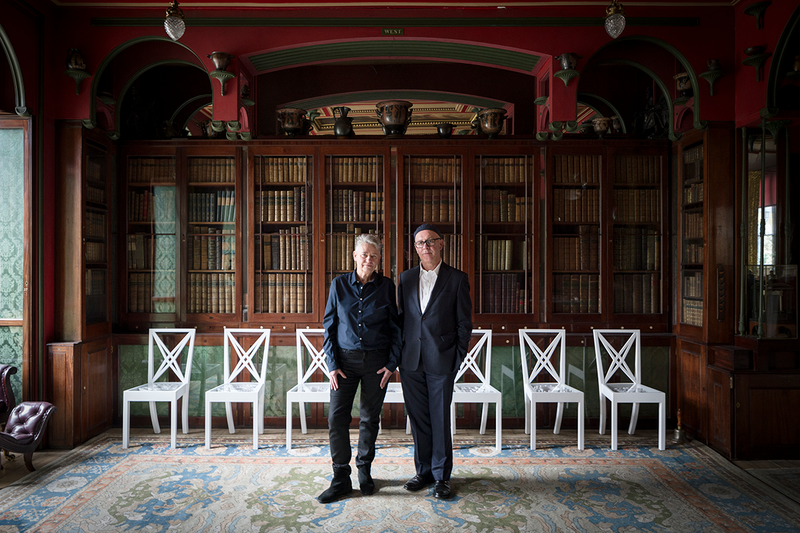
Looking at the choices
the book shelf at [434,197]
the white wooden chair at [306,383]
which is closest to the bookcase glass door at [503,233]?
the book shelf at [434,197]

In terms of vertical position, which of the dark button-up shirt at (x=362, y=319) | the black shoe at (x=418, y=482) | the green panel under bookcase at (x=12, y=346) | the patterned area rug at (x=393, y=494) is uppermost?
the dark button-up shirt at (x=362, y=319)

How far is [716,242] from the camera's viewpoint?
15.0ft

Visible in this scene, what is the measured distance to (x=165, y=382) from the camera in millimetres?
4938

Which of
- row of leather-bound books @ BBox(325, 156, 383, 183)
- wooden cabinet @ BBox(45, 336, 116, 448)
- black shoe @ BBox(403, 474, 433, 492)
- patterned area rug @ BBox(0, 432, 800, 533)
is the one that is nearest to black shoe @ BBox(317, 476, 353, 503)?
patterned area rug @ BBox(0, 432, 800, 533)

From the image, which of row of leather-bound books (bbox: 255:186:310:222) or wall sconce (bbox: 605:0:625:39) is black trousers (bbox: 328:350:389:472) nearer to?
row of leather-bound books (bbox: 255:186:310:222)

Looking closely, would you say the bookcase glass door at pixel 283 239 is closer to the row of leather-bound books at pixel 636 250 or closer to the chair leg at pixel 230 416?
the chair leg at pixel 230 416

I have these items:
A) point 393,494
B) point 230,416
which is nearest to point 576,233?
point 393,494

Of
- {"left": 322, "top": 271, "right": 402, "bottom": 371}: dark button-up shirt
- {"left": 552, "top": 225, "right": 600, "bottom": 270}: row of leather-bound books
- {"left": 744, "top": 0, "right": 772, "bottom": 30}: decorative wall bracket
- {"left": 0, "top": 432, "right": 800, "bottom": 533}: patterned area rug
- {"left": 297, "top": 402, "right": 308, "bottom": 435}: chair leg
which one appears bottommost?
{"left": 0, "top": 432, "right": 800, "bottom": 533}: patterned area rug

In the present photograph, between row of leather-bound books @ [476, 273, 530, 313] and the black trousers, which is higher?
row of leather-bound books @ [476, 273, 530, 313]

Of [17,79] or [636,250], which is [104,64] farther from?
[636,250]

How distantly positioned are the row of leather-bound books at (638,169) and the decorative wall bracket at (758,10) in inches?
50.7

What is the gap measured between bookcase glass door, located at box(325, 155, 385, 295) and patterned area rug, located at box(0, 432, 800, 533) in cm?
174

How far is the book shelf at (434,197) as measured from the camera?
5.08 meters

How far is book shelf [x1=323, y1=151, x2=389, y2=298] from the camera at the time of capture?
201 inches
